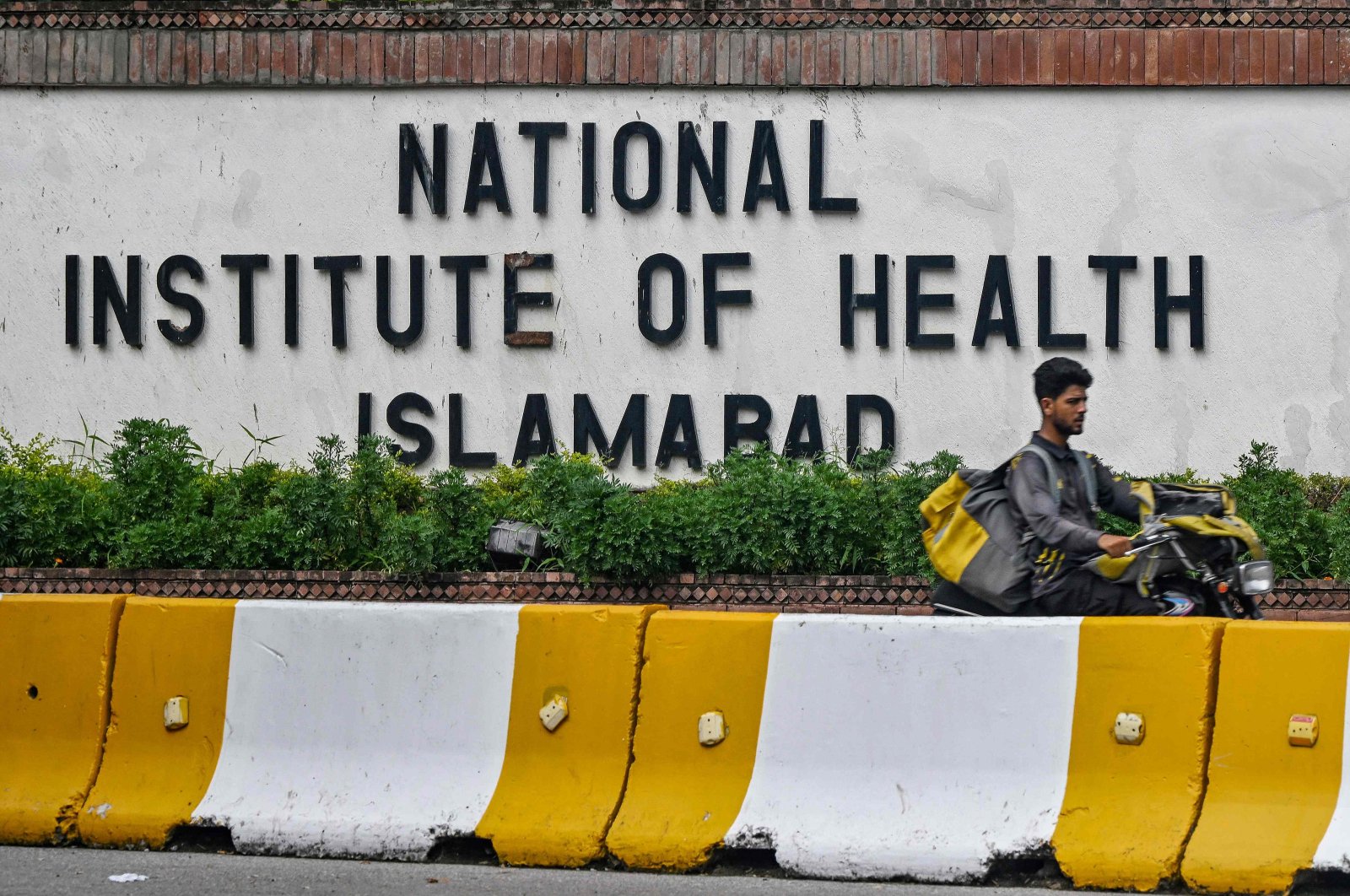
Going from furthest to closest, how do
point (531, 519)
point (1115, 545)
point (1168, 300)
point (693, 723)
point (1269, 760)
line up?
point (1168, 300) → point (531, 519) → point (693, 723) → point (1115, 545) → point (1269, 760)

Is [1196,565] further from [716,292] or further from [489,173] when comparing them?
[489,173]

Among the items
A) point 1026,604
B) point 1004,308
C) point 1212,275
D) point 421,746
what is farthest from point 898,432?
point 421,746

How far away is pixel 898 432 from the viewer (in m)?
11.1

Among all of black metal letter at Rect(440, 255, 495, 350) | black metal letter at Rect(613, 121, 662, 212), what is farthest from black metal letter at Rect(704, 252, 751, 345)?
black metal letter at Rect(440, 255, 495, 350)

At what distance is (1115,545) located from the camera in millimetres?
5656

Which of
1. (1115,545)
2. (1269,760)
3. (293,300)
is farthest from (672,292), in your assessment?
(1269,760)

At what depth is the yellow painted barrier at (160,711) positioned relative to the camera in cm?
610

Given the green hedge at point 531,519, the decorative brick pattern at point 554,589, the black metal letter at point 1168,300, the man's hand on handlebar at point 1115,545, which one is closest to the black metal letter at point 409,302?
the green hedge at point 531,519

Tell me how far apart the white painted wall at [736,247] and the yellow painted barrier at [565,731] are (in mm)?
5334

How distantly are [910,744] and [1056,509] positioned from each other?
105 cm

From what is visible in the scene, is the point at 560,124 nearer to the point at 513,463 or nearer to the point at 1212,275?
the point at 513,463

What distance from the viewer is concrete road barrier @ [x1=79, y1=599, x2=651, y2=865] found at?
5.86 meters

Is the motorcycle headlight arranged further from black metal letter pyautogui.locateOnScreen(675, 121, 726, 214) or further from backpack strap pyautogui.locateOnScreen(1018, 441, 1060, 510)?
Answer: black metal letter pyautogui.locateOnScreen(675, 121, 726, 214)

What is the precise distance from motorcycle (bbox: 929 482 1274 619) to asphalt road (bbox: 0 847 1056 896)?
1198mm
